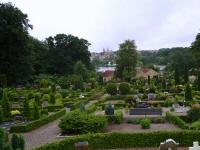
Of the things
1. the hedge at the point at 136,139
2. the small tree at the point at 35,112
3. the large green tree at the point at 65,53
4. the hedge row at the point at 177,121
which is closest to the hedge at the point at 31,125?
the small tree at the point at 35,112

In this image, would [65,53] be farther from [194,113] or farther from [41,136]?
[41,136]

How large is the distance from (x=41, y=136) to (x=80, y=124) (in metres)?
2.23

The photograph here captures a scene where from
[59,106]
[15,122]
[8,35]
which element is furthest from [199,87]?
[15,122]

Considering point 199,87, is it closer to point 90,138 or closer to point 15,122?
point 15,122

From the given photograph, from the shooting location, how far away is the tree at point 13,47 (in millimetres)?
57594

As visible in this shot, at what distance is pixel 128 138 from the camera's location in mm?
19172

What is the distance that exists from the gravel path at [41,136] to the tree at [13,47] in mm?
31049

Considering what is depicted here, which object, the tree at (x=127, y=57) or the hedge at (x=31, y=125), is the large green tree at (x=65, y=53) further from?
the hedge at (x=31, y=125)

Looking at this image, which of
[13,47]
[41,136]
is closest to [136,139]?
[41,136]

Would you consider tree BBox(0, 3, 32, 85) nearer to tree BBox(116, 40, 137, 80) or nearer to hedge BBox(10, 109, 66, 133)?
tree BBox(116, 40, 137, 80)

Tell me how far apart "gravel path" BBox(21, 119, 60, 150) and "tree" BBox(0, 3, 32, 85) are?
31.0 meters

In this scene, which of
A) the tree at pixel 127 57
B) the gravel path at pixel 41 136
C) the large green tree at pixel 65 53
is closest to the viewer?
the gravel path at pixel 41 136

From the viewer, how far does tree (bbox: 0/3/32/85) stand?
57.6 m

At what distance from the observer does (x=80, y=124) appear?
882 inches
